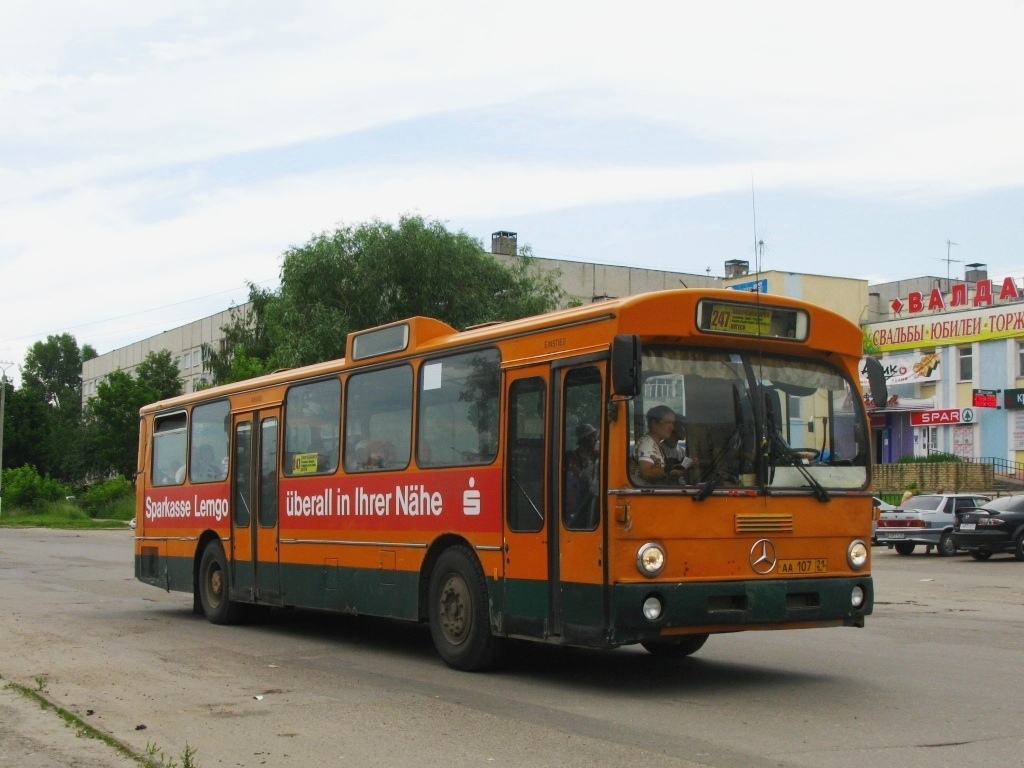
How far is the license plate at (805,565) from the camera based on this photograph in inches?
369

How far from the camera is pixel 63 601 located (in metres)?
18.1

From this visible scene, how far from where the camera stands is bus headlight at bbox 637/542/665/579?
8820mm

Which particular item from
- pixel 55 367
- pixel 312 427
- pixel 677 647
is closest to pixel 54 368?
pixel 55 367

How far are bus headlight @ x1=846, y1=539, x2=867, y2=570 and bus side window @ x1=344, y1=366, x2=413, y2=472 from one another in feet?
13.3

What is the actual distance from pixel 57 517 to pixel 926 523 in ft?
155

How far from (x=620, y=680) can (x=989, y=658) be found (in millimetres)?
3658

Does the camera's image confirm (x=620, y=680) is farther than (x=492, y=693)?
Yes

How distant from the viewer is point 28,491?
70.8m

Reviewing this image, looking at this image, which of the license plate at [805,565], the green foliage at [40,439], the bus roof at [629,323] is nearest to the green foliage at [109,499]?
the green foliage at [40,439]

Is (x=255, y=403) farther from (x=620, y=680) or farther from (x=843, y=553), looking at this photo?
Result: (x=843, y=553)

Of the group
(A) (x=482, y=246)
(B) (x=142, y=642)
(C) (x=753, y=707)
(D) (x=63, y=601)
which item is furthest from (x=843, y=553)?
(A) (x=482, y=246)

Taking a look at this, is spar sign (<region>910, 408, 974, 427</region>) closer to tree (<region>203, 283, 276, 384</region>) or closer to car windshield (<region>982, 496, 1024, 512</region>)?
car windshield (<region>982, 496, 1024, 512</region>)

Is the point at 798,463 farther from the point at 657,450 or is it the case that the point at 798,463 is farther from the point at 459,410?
the point at 459,410

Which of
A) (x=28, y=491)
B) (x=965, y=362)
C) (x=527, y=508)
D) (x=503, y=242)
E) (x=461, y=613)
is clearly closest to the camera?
(x=527, y=508)
